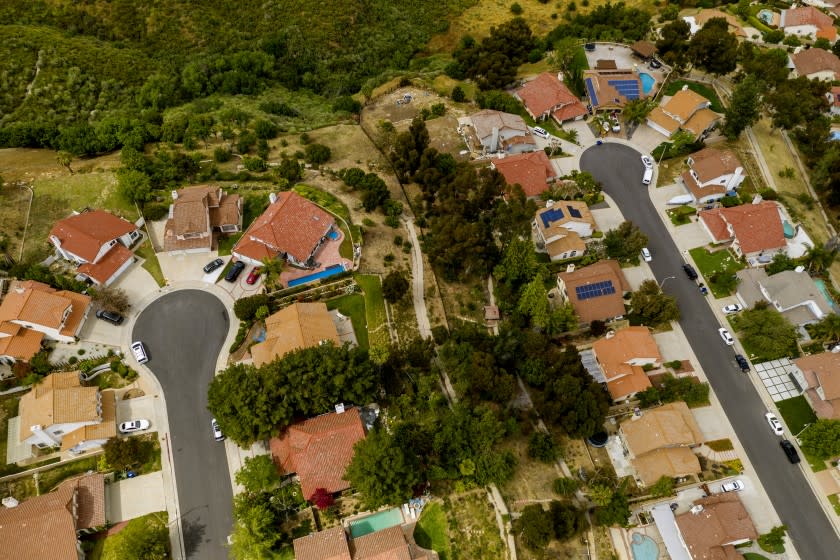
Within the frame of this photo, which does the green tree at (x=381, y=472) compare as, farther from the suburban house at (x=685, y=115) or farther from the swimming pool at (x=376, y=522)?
the suburban house at (x=685, y=115)

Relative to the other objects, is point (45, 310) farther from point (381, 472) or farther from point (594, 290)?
point (594, 290)

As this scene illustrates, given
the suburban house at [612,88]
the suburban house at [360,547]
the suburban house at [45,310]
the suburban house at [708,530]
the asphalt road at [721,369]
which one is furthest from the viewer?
the suburban house at [612,88]

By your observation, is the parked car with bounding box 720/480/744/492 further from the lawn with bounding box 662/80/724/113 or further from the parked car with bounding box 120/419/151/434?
the lawn with bounding box 662/80/724/113

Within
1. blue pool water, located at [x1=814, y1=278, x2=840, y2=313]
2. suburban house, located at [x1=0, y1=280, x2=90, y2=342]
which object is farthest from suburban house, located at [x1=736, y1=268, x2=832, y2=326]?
suburban house, located at [x1=0, y1=280, x2=90, y2=342]

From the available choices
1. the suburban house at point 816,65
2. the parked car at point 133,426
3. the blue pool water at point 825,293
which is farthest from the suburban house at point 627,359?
the suburban house at point 816,65

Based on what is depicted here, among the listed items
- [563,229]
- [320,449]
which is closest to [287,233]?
[320,449]

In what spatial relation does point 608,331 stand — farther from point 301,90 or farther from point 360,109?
point 301,90
